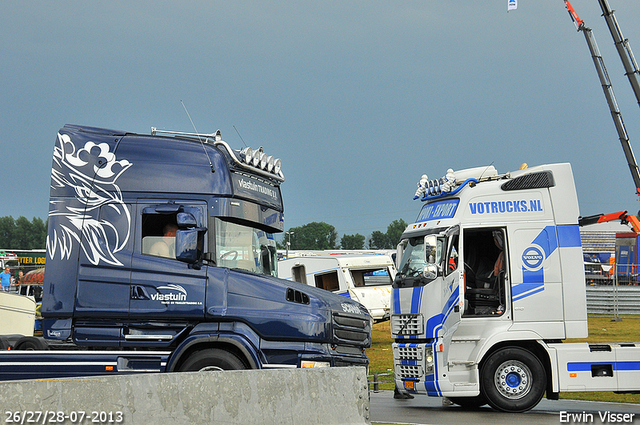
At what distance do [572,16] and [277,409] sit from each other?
27941 millimetres

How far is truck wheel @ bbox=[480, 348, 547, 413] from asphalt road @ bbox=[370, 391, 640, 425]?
0.64ft

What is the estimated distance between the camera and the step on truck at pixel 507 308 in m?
10.9

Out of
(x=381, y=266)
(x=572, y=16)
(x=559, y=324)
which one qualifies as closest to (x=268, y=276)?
(x=559, y=324)

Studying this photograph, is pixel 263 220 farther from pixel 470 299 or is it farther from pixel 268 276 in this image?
pixel 470 299

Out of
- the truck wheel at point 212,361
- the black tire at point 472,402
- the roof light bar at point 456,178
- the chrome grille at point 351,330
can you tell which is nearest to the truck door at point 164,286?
the truck wheel at point 212,361

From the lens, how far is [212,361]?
28.1ft

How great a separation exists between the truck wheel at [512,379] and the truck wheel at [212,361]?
14.9ft

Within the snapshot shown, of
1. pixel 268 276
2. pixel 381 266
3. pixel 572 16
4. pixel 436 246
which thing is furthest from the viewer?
pixel 572 16

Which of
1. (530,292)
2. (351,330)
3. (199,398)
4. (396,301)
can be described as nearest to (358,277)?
(396,301)

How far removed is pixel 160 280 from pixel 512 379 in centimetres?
601

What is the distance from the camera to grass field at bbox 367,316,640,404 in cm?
1413

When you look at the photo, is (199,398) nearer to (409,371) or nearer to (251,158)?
(251,158)

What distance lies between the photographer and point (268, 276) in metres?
9.15

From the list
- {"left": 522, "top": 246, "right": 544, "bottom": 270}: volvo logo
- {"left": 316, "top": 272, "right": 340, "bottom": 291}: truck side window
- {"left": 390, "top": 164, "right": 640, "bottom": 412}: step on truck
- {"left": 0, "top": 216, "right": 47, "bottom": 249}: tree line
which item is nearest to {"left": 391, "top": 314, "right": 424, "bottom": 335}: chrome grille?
{"left": 390, "top": 164, "right": 640, "bottom": 412}: step on truck
